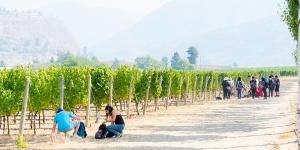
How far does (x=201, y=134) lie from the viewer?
19.1 metres

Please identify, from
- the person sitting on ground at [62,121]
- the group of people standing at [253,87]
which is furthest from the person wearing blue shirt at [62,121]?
the group of people standing at [253,87]

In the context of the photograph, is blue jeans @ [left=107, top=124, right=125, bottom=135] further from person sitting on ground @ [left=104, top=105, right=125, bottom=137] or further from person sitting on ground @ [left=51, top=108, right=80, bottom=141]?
person sitting on ground @ [left=51, top=108, right=80, bottom=141]

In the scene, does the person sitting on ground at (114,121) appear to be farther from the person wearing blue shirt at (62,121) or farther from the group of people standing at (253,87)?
the group of people standing at (253,87)

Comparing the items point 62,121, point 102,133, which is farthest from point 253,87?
point 62,121

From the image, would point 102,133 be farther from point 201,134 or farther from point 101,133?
point 201,134

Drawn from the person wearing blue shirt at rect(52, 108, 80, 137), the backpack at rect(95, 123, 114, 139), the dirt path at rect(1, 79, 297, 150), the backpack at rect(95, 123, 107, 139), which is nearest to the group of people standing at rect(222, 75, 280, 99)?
the dirt path at rect(1, 79, 297, 150)

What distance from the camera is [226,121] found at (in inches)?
961

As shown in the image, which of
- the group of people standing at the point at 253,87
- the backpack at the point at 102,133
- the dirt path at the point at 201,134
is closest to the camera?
the dirt path at the point at 201,134

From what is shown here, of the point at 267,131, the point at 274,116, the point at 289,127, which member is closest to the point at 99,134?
the point at 267,131

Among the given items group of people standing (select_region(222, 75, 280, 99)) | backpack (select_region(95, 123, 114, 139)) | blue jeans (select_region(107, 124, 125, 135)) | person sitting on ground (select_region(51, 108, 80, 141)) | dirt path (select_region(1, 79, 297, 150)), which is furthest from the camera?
group of people standing (select_region(222, 75, 280, 99))

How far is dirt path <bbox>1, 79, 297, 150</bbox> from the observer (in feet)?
52.1

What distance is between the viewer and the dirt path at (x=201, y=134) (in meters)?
15.9

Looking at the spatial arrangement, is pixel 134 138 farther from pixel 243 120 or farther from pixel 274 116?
pixel 274 116

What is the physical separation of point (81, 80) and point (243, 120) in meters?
7.70
